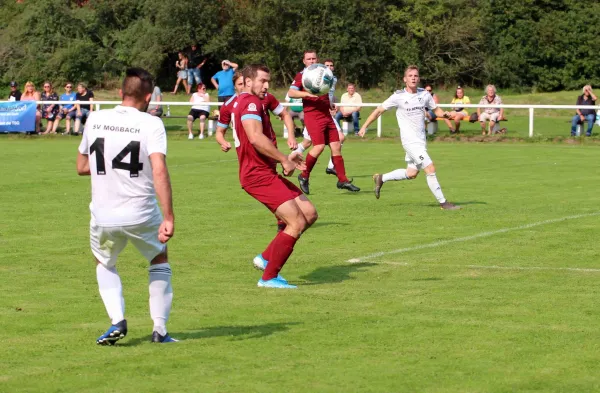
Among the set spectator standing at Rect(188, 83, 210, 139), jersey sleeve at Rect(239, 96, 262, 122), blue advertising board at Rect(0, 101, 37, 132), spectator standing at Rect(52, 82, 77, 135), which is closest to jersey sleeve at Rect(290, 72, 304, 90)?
Result: jersey sleeve at Rect(239, 96, 262, 122)

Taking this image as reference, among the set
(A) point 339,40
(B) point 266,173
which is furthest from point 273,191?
(A) point 339,40

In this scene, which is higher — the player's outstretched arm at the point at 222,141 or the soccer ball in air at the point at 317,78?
the soccer ball in air at the point at 317,78

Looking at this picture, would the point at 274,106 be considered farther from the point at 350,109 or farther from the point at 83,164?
the point at 350,109

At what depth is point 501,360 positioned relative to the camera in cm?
732

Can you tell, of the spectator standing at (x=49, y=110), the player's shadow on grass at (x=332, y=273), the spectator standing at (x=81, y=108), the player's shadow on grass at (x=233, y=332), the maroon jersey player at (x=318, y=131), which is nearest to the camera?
the player's shadow on grass at (x=233, y=332)

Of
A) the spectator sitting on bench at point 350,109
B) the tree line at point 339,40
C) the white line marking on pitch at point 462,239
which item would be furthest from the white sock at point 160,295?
the tree line at point 339,40

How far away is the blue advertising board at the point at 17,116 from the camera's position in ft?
111

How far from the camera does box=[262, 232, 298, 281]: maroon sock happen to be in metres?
10.2

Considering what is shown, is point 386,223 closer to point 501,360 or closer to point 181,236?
point 181,236

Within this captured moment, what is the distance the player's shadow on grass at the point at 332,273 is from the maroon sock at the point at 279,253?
45cm

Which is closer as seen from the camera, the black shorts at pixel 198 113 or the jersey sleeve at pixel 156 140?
the jersey sleeve at pixel 156 140

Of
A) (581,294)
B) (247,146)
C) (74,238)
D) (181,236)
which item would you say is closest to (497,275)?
(581,294)

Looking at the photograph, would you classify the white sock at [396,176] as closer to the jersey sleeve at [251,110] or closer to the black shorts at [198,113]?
the jersey sleeve at [251,110]

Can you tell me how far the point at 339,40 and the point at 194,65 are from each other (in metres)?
6.70
